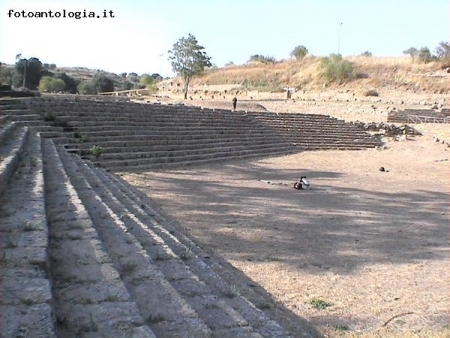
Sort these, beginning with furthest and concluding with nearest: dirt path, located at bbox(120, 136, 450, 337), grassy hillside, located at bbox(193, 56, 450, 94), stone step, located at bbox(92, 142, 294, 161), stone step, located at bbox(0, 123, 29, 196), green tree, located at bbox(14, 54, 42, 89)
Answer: grassy hillside, located at bbox(193, 56, 450, 94) < green tree, located at bbox(14, 54, 42, 89) < stone step, located at bbox(92, 142, 294, 161) < stone step, located at bbox(0, 123, 29, 196) < dirt path, located at bbox(120, 136, 450, 337)

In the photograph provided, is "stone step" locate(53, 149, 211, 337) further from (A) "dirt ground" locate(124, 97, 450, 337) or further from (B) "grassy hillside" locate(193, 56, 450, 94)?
(B) "grassy hillside" locate(193, 56, 450, 94)

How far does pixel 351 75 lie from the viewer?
48.1 metres

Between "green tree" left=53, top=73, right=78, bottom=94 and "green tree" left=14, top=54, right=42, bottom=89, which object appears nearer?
"green tree" left=14, top=54, right=42, bottom=89

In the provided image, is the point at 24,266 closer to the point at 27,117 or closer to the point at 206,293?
the point at 206,293

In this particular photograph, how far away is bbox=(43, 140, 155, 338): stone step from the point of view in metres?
2.61

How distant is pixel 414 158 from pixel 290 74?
119ft

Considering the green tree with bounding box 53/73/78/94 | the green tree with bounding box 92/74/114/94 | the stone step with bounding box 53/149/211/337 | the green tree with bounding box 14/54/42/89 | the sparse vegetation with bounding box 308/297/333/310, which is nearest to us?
the stone step with bounding box 53/149/211/337

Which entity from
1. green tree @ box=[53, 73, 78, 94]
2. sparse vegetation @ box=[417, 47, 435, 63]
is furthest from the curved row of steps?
sparse vegetation @ box=[417, 47, 435, 63]

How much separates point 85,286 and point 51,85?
1434 inches

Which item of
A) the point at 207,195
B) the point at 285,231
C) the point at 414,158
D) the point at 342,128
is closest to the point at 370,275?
the point at 285,231

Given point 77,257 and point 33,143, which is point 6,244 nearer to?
point 77,257

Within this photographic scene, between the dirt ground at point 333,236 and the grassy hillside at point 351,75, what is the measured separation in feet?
102

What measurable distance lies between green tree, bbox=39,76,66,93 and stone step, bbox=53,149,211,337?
33.0m

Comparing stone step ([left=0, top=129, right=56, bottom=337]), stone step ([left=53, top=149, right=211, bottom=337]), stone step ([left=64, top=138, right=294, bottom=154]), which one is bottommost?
stone step ([left=53, top=149, right=211, bottom=337])
